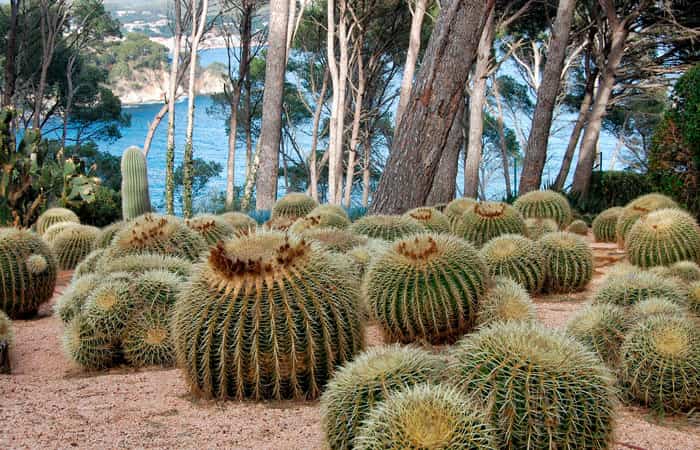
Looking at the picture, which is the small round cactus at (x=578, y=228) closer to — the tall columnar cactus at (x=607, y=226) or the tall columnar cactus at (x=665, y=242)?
the tall columnar cactus at (x=607, y=226)

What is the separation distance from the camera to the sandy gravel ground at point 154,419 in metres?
3.12

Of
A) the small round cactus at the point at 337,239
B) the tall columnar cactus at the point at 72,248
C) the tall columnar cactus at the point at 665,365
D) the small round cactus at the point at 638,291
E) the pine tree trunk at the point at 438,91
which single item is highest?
the pine tree trunk at the point at 438,91

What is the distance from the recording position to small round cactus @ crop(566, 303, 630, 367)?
3.89 metres

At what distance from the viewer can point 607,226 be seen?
9711mm

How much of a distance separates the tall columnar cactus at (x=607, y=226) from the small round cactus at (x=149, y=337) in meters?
6.75

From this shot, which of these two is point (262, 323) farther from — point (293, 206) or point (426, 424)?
point (293, 206)

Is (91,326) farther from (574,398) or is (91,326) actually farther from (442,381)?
(574,398)

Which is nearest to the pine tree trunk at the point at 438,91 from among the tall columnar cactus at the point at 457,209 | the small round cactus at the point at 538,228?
the tall columnar cactus at the point at 457,209

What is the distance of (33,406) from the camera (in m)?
3.61

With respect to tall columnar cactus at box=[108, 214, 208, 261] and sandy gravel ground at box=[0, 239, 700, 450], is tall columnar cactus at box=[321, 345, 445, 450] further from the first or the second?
tall columnar cactus at box=[108, 214, 208, 261]

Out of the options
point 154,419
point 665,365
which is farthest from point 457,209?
point 154,419

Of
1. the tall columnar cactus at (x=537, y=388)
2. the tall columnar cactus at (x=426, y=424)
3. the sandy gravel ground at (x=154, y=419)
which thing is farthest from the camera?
the sandy gravel ground at (x=154, y=419)

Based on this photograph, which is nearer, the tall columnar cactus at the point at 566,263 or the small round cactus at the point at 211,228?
the small round cactus at the point at 211,228

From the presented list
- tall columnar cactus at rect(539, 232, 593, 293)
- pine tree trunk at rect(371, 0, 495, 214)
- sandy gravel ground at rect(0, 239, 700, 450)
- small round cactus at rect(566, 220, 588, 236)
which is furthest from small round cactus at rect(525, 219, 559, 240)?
sandy gravel ground at rect(0, 239, 700, 450)
